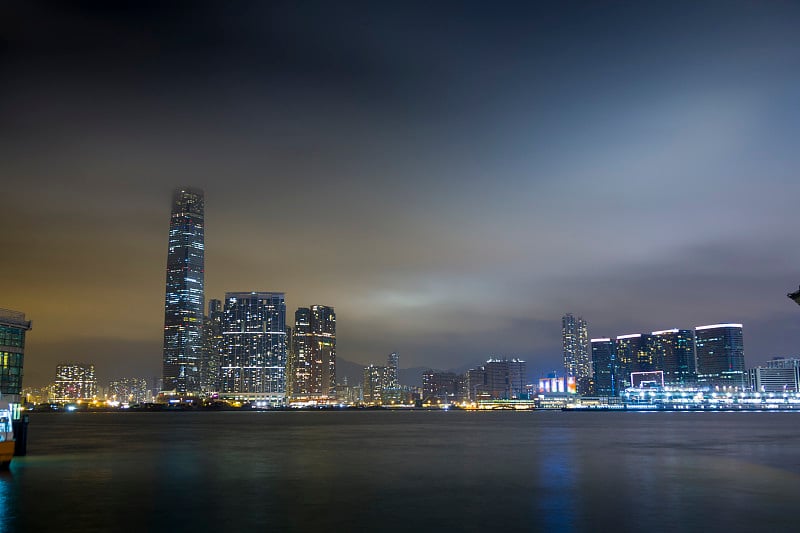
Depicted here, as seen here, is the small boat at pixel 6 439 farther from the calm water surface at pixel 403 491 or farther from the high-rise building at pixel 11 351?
the high-rise building at pixel 11 351

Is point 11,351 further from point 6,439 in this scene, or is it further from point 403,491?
point 403,491

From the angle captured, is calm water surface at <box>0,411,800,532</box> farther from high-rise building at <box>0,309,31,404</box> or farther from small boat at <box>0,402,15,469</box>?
high-rise building at <box>0,309,31,404</box>

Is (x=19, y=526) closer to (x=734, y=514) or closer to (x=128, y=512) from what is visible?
(x=128, y=512)

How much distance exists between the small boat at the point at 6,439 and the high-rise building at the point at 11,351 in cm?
1917

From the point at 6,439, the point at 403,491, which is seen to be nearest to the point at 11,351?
the point at 6,439

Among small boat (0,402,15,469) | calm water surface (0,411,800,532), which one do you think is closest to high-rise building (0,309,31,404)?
calm water surface (0,411,800,532)

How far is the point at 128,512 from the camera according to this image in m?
34.5

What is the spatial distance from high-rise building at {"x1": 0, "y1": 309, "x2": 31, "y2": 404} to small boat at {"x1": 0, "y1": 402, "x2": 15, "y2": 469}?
1917cm

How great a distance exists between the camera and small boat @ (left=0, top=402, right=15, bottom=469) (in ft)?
160

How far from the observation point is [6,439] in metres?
50.8

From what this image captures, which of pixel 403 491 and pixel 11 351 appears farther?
pixel 11 351

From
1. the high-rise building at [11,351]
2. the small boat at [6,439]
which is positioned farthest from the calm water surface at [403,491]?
the high-rise building at [11,351]

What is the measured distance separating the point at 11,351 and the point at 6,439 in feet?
76.7

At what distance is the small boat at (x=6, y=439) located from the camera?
160ft
